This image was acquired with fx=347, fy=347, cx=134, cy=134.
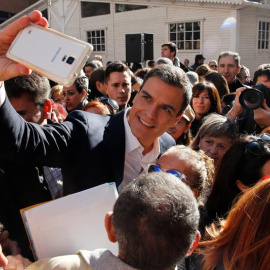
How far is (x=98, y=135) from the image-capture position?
1.52 m

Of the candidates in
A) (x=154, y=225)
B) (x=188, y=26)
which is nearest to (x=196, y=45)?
(x=188, y=26)

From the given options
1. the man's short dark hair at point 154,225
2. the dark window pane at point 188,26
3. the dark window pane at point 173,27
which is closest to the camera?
the man's short dark hair at point 154,225

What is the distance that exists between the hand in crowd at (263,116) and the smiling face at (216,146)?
43 centimetres

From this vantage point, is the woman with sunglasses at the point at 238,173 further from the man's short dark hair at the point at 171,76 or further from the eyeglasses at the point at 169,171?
the man's short dark hair at the point at 171,76

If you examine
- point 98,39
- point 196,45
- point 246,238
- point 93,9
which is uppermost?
point 93,9

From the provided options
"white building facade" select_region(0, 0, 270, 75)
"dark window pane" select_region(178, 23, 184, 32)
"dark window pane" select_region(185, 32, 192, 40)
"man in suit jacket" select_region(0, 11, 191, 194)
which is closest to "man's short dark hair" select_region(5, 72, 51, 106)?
"man in suit jacket" select_region(0, 11, 191, 194)

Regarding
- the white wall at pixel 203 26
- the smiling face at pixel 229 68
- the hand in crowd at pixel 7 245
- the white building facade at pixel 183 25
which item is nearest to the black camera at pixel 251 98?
the hand in crowd at pixel 7 245

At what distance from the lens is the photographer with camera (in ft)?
8.57

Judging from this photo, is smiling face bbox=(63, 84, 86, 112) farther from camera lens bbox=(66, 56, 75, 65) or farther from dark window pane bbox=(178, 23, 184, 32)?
dark window pane bbox=(178, 23, 184, 32)

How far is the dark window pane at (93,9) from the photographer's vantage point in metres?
15.8

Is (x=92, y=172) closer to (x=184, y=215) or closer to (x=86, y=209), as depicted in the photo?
(x=86, y=209)

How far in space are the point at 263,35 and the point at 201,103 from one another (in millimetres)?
11531

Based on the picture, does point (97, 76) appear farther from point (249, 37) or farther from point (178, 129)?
point (249, 37)

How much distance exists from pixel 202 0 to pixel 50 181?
38.5 feet
